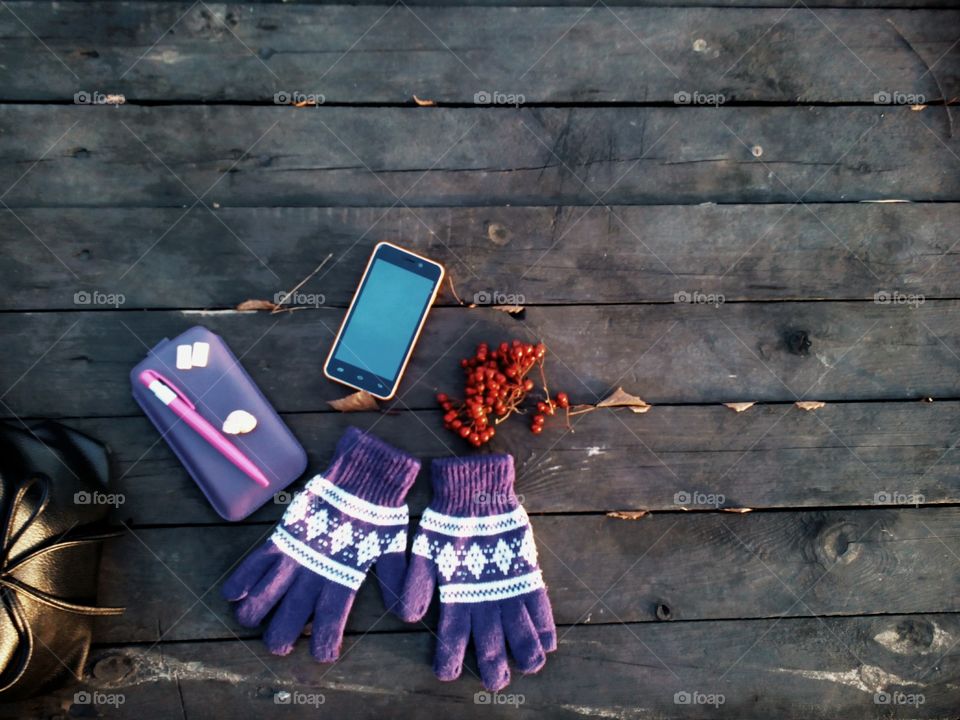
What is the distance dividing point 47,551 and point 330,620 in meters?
0.84

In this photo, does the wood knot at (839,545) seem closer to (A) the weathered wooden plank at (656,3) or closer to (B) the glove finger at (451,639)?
(B) the glove finger at (451,639)

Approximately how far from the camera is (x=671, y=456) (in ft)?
7.80

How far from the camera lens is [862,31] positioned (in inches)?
97.3

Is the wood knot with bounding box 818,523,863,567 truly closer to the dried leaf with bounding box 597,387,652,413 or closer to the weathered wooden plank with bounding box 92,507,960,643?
the weathered wooden plank with bounding box 92,507,960,643

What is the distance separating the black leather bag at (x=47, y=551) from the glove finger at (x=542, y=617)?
50.5 inches

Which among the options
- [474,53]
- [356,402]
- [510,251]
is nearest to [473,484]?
[356,402]

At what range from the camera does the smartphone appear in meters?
2.30

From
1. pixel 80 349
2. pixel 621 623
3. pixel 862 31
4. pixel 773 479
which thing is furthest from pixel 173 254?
pixel 862 31

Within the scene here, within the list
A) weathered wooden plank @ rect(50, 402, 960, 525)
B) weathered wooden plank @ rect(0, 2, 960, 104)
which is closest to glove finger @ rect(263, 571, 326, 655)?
weathered wooden plank @ rect(50, 402, 960, 525)

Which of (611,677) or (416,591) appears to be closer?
(416,591)

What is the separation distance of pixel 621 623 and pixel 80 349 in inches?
78.2

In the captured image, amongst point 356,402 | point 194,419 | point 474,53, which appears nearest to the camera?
point 194,419

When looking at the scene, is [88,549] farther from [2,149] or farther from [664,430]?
[664,430]

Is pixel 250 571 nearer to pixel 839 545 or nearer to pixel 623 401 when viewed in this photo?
pixel 623 401
